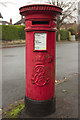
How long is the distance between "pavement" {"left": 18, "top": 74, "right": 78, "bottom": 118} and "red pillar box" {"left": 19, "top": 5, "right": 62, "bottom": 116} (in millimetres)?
165

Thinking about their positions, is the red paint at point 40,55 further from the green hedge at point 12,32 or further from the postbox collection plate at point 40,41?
the green hedge at point 12,32

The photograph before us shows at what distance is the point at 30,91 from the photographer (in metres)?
3.05

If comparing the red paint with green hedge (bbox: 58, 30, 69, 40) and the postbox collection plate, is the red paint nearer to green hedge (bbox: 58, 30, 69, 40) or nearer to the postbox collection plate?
the postbox collection plate

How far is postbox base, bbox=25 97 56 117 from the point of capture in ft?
9.86

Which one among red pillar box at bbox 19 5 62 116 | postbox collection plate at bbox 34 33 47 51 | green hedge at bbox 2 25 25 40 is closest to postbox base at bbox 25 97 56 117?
red pillar box at bbox 19 5 62 116

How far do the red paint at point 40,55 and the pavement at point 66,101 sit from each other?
0.35 metres

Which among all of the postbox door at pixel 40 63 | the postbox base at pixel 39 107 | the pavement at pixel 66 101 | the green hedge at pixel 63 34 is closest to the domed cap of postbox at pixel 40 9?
the postbox door at pixel 40 63

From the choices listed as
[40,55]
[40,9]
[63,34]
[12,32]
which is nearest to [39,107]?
[40,55]

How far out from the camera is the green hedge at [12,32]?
23.6 metres

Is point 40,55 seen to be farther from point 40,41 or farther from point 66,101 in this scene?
point 66,101

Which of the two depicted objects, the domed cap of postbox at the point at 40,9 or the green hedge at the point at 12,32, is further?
the green hedge at the point at 12,32

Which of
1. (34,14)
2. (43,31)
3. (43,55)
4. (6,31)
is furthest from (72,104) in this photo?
(6,31)

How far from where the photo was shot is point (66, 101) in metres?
3.59

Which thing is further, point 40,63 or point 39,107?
point 39,107
